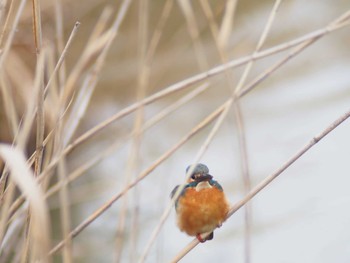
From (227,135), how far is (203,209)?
2303 millimetres

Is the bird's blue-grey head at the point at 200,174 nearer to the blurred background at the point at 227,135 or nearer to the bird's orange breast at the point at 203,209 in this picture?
the bird's orange breast at the point at 203,209

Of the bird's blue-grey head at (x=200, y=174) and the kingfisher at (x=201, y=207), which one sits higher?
the bird's blue-grey head at (x=200, y=174)

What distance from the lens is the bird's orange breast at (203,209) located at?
4.54ft

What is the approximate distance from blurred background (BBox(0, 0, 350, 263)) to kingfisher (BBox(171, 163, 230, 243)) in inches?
46.2

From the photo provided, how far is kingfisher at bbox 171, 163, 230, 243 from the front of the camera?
4.54 feet

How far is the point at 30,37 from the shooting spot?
9.38ft

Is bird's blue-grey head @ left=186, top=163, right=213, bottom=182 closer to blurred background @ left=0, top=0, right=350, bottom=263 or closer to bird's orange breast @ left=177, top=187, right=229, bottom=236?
bird's orange breast @ left=177, top=187, right=229, bottom=236

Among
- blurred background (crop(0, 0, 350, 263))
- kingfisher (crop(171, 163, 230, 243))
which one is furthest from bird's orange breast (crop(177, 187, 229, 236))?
blurred background (crop(0, 0, 350, 263))

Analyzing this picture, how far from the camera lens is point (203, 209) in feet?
4.59

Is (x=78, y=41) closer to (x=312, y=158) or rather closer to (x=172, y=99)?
(x=172, y=99)

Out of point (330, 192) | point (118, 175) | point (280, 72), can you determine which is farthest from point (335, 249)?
point (280, 72)

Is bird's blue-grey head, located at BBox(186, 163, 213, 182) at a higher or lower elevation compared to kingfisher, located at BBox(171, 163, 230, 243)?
higher

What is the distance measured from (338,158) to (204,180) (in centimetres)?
235

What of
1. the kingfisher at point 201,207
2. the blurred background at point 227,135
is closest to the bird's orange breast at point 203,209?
the kingfisher at point 201,207
